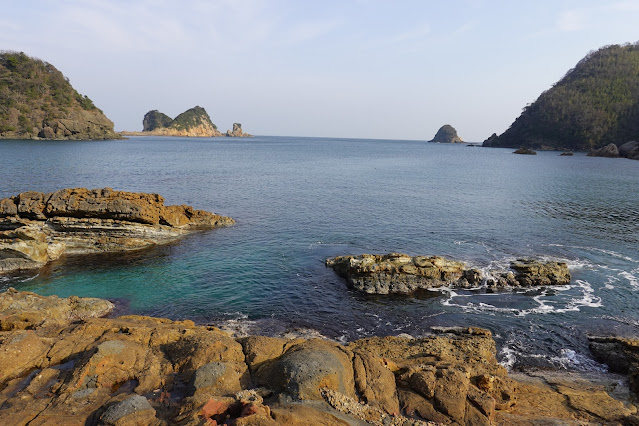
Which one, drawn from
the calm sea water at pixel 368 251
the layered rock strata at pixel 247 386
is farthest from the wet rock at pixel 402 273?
the layered rock strata at pixel 247 386

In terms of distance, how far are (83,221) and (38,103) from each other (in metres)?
161

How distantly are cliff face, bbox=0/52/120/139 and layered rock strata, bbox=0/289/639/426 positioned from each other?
176438 mm

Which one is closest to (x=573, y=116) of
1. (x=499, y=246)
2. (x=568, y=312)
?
(x=499, y=246)

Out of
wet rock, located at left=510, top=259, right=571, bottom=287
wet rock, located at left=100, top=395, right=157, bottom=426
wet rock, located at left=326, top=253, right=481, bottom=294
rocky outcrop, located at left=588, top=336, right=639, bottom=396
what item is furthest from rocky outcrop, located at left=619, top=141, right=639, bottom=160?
wet rock, located at left=100, top=395, right=157, bottom=426

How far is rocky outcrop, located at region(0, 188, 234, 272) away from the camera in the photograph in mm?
32031

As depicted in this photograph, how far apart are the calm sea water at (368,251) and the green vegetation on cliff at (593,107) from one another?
113192 mm

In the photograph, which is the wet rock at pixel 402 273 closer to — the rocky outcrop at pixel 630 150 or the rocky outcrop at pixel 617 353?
the rocky outcrop at pixel 617 353

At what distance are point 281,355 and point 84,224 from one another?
2985 centimetres

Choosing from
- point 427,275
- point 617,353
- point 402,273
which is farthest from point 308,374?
point 427,275

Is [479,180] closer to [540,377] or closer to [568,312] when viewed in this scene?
[568,312]

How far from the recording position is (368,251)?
34312mm

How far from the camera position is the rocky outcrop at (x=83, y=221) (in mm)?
32031

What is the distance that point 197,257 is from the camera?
1273 inches

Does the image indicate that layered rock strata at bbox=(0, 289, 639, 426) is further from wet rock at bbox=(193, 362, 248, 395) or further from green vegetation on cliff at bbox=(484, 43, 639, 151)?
green vegetation on cliff at bbox=(484, 43, 639, 151)
